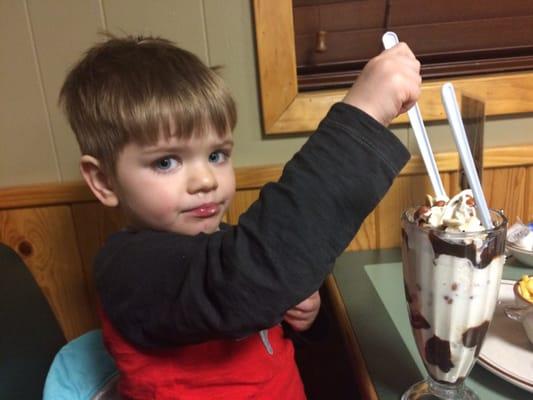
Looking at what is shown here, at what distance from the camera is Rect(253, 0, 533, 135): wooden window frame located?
3.06ft

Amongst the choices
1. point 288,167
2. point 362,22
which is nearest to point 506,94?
point 362,22

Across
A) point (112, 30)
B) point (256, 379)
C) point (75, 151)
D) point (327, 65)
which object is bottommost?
point (256, 379)

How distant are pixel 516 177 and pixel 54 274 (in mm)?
971

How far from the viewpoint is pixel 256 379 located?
2.28 ft

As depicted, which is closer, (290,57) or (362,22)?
(290,57)

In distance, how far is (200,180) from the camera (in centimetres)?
65

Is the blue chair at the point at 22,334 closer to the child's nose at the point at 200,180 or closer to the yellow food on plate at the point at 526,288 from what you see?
the child's nose at the point at 200,180

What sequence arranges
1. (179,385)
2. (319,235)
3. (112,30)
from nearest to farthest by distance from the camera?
(319,235), (179,385), (112,30)

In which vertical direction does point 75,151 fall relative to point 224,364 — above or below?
above

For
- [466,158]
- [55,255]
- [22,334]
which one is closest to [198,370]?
[22,334]

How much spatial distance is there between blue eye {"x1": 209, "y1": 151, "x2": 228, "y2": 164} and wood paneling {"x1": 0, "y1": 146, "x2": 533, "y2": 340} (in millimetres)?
282

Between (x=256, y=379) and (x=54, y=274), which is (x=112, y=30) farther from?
(x=256, y=379)

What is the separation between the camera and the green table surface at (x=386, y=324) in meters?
0.58

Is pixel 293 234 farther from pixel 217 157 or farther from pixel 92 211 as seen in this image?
pixel 92 211
